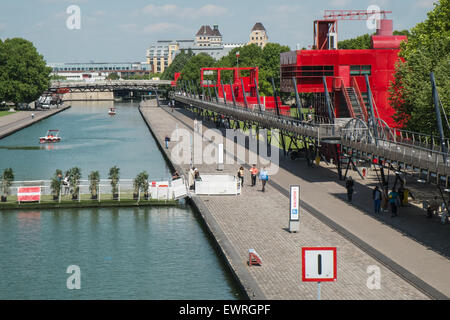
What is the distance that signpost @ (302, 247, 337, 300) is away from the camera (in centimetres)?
1509

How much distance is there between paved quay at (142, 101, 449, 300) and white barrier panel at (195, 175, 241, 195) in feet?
1.71

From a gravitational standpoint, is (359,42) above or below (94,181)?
above

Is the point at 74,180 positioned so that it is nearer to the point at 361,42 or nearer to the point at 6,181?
the point at 6,181

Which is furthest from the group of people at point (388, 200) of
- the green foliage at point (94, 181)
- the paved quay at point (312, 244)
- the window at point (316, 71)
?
the window at point (316, 71)

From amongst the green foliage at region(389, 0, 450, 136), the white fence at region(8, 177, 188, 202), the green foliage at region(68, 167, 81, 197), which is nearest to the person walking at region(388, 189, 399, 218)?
the green foliage at region(389, 0, 450, 136)

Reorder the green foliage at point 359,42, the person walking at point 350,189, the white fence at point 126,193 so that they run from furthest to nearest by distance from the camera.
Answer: the green foliage at point 359,42 < the white fence at point 126,193 < the person walking at point 350,189

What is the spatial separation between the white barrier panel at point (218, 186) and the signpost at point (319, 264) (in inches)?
791

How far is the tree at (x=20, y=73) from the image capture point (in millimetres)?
124444

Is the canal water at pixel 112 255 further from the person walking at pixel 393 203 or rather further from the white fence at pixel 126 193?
the person walking at pixel 393 203

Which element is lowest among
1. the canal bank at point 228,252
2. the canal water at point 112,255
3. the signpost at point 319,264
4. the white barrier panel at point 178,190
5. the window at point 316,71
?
the canal water at point 112,255

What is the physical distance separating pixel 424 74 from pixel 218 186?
1504 centimetres

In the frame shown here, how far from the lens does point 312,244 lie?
24.6 m

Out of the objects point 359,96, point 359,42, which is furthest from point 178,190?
point 359,42
